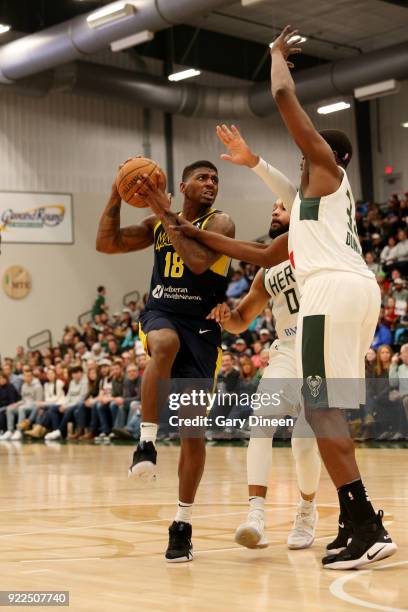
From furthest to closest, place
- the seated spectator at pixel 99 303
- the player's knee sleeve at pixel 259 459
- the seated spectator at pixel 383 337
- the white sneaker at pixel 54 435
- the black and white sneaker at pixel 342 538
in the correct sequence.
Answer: the seated spectator at pixel 99 303
the white sneaker at pixel 54 435
the seated spectator at pixel 383 337
the player's knee sleeve at pixel 259 459
the black and white sneaker at pixel 342 538

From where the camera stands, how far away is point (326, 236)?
4.95m

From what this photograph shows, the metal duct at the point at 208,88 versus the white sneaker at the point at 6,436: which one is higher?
the metal duct at the point at 208,88

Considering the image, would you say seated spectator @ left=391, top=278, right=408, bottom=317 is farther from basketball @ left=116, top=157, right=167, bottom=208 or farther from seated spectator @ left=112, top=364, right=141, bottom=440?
basketball @ left=116, top=157, right=167, bottom=208

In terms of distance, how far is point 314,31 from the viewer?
26750 mm

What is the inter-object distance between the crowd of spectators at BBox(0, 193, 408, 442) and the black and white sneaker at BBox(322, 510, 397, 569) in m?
9.21

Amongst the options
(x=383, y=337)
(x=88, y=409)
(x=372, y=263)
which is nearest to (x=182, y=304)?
(x=383, y=337)

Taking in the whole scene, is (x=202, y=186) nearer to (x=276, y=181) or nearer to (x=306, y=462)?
(x=276, y=181)

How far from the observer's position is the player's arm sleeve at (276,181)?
18.5 feet

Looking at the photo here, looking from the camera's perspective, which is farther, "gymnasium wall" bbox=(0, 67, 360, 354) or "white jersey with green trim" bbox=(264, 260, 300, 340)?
"gymnasium wall" bbox=(0, 67, 360, 354)

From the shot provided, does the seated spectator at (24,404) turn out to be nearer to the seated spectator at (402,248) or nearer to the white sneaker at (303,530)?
the seated spectator at (402,248)

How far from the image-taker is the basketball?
571 centimetres

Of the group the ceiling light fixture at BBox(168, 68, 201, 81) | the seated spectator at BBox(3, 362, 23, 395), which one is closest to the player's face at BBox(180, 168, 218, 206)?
the seated spectator at BBox(3, 362, 23, 395)

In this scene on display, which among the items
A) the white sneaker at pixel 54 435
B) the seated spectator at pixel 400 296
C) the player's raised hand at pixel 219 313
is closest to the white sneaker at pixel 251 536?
the player's raised hand at pixel 219 313

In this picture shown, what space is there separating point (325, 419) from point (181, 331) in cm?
117
